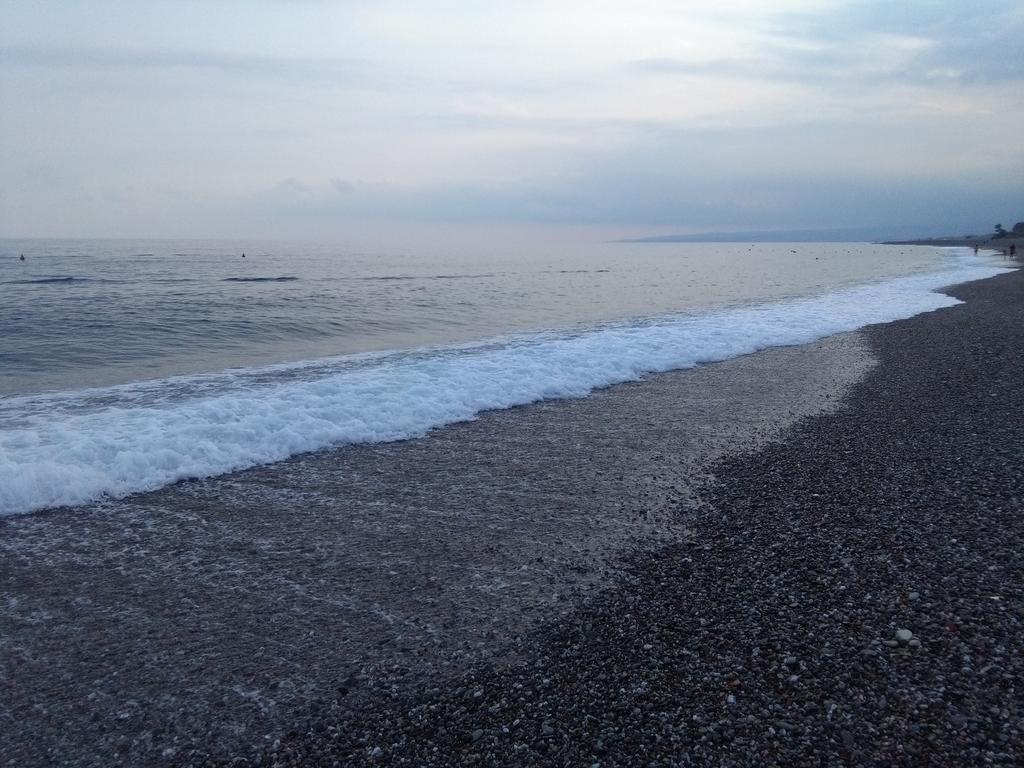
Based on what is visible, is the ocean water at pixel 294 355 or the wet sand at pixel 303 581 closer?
the wet sand at pixel 303 581

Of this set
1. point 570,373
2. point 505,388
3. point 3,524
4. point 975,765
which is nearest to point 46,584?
point 3,524

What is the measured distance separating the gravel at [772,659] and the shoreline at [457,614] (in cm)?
2

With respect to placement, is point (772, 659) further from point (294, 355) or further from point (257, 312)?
point (257, 312)

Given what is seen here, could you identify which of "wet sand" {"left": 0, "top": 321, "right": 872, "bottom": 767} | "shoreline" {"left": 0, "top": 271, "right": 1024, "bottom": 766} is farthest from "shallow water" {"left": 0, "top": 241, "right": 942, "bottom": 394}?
"shoreline" {"left": 0, "top": 271, "right": 1024, "bottom": 766}

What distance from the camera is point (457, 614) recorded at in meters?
5.27

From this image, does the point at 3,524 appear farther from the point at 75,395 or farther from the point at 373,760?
the point at 75,395

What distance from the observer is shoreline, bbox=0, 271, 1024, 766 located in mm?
3896

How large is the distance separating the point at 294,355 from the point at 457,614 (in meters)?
15.1

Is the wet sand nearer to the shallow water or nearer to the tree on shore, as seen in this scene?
the shallow water

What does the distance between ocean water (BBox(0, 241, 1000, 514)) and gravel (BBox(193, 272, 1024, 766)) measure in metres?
5.57

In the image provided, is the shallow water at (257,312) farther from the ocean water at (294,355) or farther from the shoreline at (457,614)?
the shoreline at (457,614)

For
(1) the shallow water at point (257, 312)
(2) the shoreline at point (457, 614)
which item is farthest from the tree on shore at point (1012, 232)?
(2) the shoreline at point (457, 614)

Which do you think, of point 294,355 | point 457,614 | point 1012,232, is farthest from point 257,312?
point 1012,232

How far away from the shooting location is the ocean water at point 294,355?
927 centimetres
